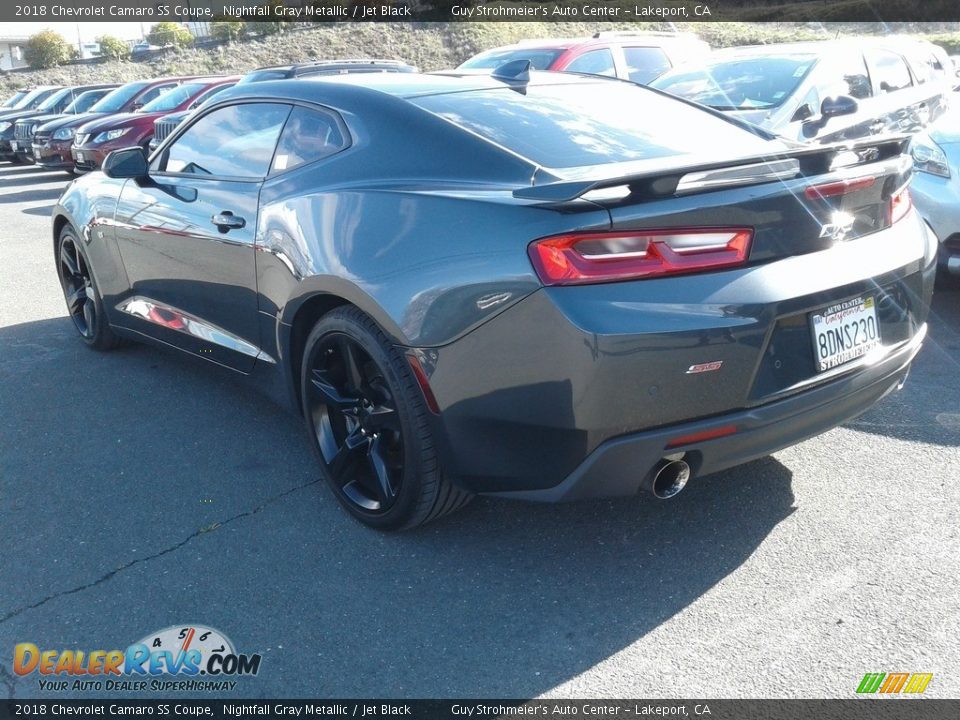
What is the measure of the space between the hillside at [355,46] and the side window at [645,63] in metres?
27.4

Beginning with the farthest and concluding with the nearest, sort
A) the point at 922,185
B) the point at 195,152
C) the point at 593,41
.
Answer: the point at 593,41, the point at 922,185, the point at 195,152

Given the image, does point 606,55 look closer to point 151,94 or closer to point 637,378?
point 637,378

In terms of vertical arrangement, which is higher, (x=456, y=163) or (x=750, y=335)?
(x=456, y=163)

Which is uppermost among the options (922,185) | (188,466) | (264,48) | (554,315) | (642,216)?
(642,216)

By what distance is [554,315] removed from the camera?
2.61m

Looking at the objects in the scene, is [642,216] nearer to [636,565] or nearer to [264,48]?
[636,565]

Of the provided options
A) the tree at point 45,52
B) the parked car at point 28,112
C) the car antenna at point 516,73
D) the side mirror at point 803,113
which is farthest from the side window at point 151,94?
the tree at point 45,52

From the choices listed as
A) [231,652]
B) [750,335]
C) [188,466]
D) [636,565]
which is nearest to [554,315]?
[750,335]

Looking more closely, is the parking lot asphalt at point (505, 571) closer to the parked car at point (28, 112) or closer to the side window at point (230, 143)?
the side window at point (230, 143)

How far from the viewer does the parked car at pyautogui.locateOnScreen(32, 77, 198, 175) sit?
1534 centimetres

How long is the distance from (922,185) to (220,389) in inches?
163

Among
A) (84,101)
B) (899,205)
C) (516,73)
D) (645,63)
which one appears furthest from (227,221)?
(84,101)

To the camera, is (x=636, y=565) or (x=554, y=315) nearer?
(x=554, y=315)

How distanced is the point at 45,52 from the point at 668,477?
52.6 metres
